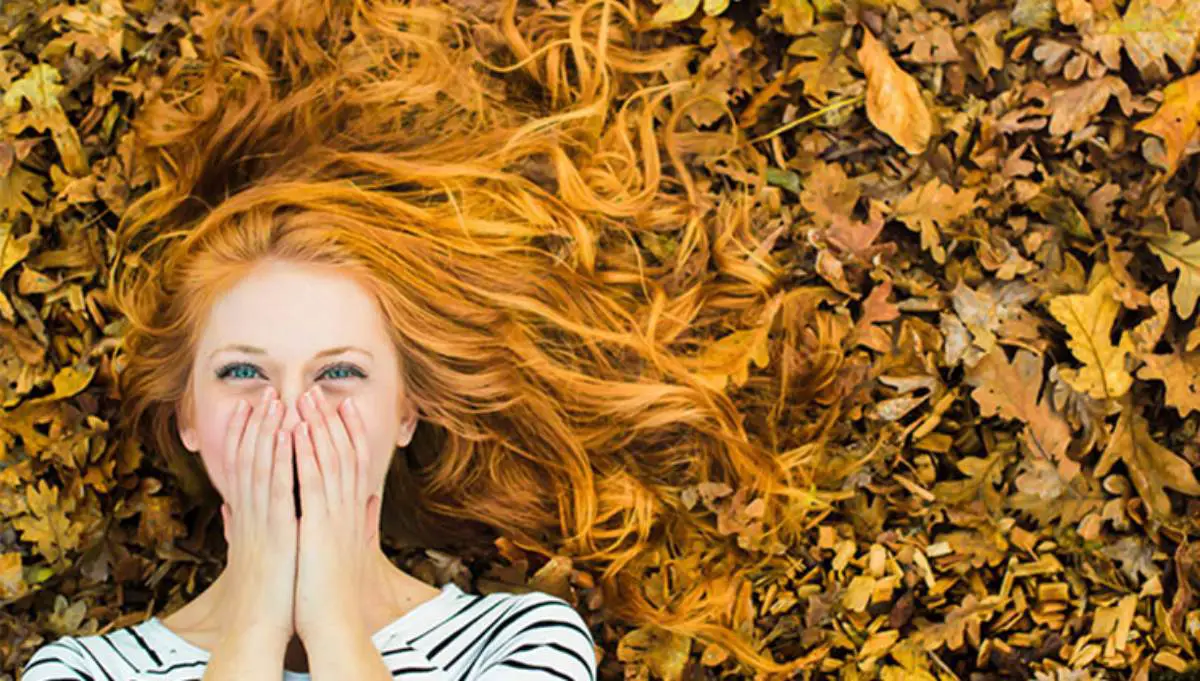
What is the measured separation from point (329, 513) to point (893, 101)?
147 cm

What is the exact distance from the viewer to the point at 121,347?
8.75 feet

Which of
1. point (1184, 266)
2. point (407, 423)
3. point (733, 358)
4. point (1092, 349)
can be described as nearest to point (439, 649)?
point (407, 423)

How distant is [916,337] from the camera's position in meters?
2.69

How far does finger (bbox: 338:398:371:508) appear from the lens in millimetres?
2330

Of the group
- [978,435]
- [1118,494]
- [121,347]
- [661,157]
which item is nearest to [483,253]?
[661,157]

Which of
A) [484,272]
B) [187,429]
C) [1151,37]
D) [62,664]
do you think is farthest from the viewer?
[1151,37]

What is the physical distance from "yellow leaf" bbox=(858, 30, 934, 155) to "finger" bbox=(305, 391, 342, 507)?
1.34 meters

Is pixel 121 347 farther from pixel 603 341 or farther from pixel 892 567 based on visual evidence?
pixel 892 567

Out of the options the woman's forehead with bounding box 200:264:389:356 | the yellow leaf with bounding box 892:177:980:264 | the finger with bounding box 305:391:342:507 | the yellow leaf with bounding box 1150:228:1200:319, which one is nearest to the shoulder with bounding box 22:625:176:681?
the finger with bounding box 305:391:342:507

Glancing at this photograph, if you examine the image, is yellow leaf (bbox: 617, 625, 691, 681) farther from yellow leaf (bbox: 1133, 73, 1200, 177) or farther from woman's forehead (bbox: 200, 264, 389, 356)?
yellow leaf (bbox: 1133, 73, 1200, 177)

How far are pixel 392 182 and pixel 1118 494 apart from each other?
169cm

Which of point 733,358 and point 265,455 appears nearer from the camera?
point 265,455

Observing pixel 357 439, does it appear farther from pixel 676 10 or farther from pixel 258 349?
pixel 676 10

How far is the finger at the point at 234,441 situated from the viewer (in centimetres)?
231
